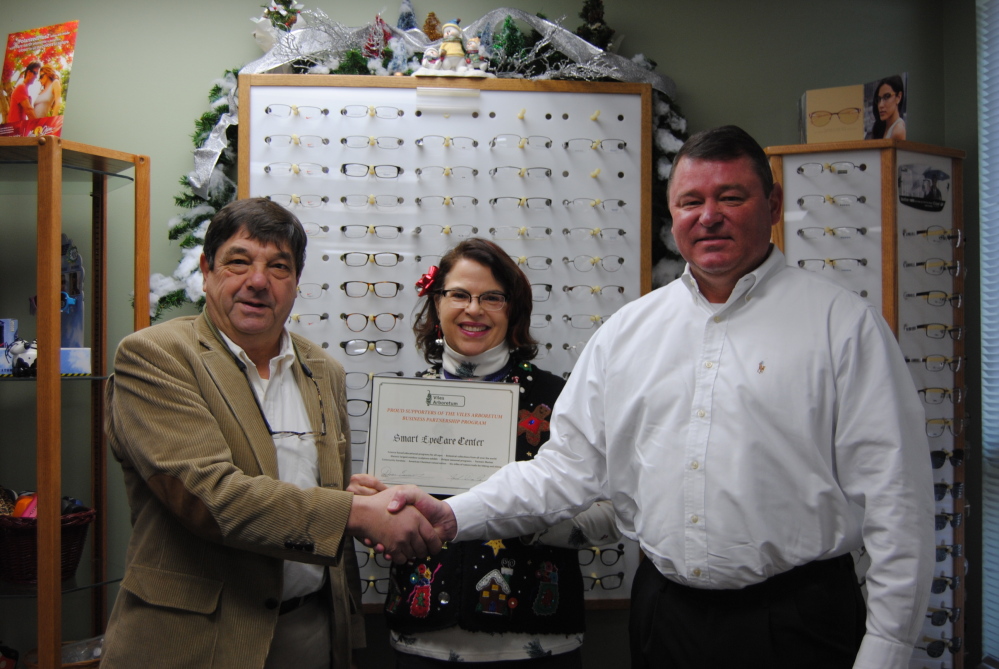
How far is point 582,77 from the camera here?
3182 mm

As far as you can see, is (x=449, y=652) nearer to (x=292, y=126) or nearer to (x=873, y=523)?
(x=873, y=523)

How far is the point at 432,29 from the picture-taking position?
3264mm

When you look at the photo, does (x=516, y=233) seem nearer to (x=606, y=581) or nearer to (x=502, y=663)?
(x=606, y=581)

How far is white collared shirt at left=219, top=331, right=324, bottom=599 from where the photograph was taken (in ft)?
6.46

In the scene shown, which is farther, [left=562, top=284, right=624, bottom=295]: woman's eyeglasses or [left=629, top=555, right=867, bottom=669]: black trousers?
[left=562, top=284, right=624, bottom=295]: woman's eyeglasses

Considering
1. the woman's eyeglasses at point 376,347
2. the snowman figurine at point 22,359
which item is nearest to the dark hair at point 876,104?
the woman's eyeglasses at point 376,347

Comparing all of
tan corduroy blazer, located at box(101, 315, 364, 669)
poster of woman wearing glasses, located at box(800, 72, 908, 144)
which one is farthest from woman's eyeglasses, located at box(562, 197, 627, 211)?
tan corduroy blazer, located at box(101, 315, 364, 669)

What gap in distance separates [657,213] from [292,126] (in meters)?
1.69

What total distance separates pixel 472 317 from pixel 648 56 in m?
1.96

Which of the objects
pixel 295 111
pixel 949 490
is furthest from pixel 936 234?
pixel 295 111

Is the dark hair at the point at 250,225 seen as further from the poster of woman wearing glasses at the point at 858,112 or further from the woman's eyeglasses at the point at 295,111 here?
the poster of woman wearing glasses at the point at 858,112

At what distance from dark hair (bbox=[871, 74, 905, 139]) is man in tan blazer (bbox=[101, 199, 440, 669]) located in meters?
2.43

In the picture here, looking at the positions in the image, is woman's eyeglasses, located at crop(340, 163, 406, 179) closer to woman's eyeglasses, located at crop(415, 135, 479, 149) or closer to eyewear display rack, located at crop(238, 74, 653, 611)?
eyewear display rack, located at crop(238, 74, 653, 611)

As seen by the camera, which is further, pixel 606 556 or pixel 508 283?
pixel 606 556
